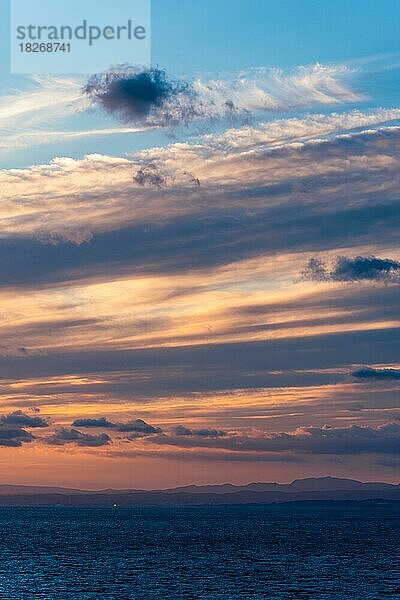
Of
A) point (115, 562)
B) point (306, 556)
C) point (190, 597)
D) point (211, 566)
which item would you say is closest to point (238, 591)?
point (190, 597)

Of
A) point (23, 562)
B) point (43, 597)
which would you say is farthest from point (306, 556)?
point (43, 597)

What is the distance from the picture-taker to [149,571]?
6442 inches

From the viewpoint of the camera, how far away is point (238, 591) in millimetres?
131375

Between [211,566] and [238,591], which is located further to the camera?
[211,566]

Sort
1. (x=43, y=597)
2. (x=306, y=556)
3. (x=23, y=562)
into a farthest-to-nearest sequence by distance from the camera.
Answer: (x=306, y=556)
(x=23, y=562)
(x=43, y=597)

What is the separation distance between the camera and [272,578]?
493ft

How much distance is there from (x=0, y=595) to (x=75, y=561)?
202 ft

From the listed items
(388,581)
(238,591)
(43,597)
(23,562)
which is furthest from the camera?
(23,562)

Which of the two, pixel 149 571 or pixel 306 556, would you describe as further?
pixel 306 556

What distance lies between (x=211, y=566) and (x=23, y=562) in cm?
3985

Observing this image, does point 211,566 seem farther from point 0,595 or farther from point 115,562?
point 0,595

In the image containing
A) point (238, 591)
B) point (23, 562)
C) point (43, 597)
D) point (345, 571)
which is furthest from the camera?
point (23, 562)

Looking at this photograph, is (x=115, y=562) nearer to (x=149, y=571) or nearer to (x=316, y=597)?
(x=149, y=571)

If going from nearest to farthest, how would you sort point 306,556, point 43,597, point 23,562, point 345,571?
1. point 43,597
2. point 345,571
3. point 23,562
4. point 306,556
